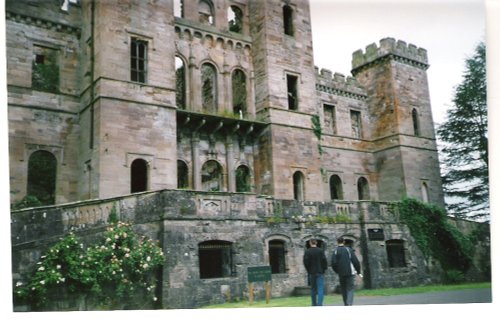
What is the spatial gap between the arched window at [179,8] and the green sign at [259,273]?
355 inches

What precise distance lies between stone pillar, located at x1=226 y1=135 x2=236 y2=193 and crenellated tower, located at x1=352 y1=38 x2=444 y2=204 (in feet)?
25.3

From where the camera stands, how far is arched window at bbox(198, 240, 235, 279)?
1084 centimetres

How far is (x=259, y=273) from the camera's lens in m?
10.7

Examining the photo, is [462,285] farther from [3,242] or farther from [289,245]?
[3,242]

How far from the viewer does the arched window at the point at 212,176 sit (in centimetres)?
1620

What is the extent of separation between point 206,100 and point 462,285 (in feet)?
32.6

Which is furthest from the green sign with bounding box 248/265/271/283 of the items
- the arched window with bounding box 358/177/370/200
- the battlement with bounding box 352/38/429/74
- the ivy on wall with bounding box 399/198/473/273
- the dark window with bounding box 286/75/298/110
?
the battlement with bounding box 352/38/429/74

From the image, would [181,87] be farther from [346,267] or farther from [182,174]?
[346,267]

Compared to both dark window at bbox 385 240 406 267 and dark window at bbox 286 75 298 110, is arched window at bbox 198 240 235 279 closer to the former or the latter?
dark window at bbox 385 240 406 267

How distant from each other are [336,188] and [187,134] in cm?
760

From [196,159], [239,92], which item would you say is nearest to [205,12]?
[239,92]

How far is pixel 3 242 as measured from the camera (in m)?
8.91

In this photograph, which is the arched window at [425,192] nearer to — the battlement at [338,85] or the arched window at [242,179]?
the battlement at [338,85]

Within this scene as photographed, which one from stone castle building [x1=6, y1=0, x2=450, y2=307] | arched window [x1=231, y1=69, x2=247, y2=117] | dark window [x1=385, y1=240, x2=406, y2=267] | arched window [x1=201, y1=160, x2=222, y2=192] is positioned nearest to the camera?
stone castle building [x1=6, y1=0, x2=450, y2=307]
